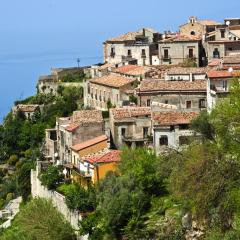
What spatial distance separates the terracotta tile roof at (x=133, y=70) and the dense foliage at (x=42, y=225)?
17962 millimetres

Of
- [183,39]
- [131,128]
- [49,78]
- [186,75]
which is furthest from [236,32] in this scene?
[131,128]

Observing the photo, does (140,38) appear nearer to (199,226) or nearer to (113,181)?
(113,181)

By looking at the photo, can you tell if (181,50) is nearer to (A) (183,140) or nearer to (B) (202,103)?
(B) (202,103)

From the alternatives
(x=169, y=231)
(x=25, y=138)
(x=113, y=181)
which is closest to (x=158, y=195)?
(x=113, y=181)

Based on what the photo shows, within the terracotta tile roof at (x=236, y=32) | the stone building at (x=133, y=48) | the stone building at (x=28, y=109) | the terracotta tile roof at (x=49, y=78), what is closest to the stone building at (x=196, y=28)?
the stone building at (x=133, y=48)

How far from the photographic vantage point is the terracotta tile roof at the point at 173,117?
34.1 m

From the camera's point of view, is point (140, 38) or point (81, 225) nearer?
point (81, 225)

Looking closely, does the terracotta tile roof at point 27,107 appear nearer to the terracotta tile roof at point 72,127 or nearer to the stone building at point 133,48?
the stone building at point 133,48

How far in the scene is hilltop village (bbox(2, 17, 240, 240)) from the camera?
1331 inches

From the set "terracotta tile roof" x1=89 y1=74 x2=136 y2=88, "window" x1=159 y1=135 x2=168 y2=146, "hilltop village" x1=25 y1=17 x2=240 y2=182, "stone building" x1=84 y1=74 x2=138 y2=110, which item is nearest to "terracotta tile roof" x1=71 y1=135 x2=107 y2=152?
"hilltop village" x1=25 y1=17 x2=240 y2=182

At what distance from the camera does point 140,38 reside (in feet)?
195

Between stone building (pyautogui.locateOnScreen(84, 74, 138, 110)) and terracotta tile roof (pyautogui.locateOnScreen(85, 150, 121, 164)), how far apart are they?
11.3 metres

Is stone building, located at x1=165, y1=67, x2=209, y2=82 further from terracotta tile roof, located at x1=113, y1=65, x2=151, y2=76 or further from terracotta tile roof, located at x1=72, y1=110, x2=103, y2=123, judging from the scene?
terracotta tile roof, located at x1=72, y1=110, x2=103, y2=123

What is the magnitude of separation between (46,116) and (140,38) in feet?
31.4
